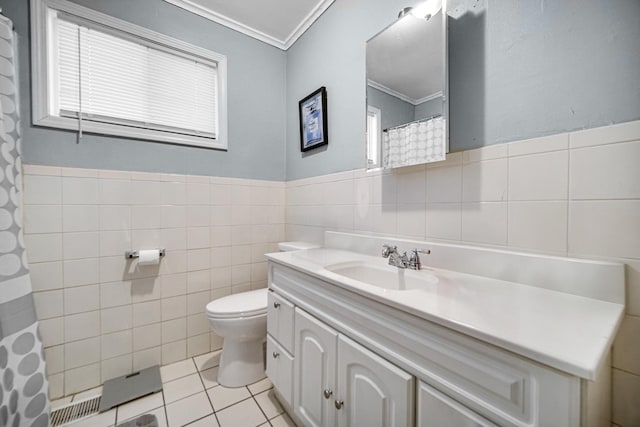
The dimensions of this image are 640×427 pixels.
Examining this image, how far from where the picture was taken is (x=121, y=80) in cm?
156

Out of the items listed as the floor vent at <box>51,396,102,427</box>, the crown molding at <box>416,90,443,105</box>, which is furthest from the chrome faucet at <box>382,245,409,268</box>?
the floor vent at <box>51,396,102,427</box>

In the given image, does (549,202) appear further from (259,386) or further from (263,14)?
(263,14)

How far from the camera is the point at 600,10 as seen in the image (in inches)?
28.6

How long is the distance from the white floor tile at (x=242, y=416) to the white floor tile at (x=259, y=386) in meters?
0.10

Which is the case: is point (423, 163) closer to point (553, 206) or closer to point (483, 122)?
point (483, 122)

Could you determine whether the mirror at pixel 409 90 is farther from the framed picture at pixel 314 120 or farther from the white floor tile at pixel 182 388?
the white floor tile at pixel 182 388

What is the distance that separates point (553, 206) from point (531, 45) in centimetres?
56

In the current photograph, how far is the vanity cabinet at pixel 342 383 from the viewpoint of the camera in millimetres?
699

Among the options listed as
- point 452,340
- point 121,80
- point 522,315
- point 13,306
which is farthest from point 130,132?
point 522,315

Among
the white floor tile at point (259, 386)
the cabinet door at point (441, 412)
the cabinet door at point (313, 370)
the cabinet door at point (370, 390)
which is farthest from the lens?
the white floor tile at point (259, 386)

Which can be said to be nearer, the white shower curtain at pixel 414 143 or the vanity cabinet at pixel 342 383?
the vanity cabinet at pixel 342 383

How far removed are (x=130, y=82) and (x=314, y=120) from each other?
1.20m

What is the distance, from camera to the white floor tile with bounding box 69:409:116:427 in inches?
47.0

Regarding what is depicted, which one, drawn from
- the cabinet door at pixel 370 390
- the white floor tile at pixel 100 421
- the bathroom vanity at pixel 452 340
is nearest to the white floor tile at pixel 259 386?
the bathroom vanity at pixel 452 340
